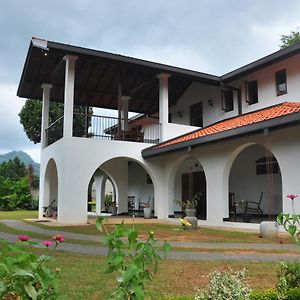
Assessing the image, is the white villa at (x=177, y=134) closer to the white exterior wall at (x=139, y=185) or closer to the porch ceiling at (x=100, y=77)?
the porch ceiling at (x=100, y=77)

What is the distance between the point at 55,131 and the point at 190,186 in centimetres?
665

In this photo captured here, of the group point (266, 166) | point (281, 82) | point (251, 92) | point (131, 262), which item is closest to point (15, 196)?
point (251, 92)

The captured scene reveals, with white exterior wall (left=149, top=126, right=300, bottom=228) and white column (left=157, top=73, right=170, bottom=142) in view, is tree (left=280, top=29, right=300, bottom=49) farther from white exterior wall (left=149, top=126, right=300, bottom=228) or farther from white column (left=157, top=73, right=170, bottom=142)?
white exterior wall (left=149, top=126, right=300, bottom=228)

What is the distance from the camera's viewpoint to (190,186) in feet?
59.9

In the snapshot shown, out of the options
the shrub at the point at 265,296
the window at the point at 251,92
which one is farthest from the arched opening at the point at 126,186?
the shrub at the point at 265,296

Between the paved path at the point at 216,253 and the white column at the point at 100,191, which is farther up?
the white column at the point at 100,191

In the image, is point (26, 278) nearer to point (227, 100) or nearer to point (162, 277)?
point (162, 277)

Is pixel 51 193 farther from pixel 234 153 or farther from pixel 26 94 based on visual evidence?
pixel 234 153

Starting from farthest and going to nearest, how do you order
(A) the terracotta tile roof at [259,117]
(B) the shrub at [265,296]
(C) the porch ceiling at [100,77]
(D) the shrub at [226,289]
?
(C) the porch ceiling at [100,77]
(A) the terracotta tile roof at [259,117]
(B) the shrub at [265,296]
(D) the shrub at [226,289]

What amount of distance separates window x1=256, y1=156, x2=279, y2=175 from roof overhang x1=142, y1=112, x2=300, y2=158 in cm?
294

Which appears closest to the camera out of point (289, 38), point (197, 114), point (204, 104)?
point (204, 104)

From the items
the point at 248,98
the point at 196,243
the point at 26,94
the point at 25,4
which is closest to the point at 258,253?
the point at 196,243

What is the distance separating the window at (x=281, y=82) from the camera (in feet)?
49.2

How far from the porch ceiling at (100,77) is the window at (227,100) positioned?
0.75 m
